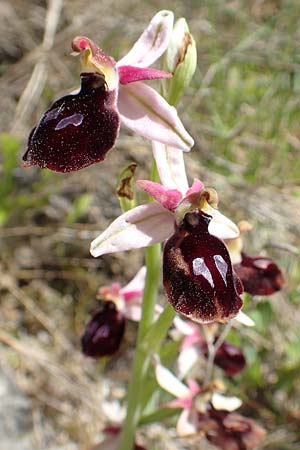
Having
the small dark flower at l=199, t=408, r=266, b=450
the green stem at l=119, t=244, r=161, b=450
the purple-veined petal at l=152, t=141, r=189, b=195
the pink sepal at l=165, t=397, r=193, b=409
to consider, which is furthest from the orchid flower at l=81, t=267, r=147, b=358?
the purple-veined petal at l=152, t=141, r=189, b=195

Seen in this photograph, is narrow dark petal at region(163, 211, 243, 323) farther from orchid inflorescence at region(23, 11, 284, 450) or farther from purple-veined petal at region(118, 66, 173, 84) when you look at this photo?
purple-veined petal at region(118, 66, 173, 84)

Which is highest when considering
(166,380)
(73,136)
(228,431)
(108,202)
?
(73,136)

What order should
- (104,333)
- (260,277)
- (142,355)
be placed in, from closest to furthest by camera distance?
(260,277) < (142,355) < (104,333)

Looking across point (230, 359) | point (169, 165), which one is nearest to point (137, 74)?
point (169, 165)

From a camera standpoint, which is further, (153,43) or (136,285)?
(136,285)

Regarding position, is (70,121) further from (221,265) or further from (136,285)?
(136,285)

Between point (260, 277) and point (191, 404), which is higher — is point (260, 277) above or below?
above

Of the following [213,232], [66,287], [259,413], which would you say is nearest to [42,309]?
[66,287]

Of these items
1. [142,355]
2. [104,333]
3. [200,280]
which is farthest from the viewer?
[104,333]
